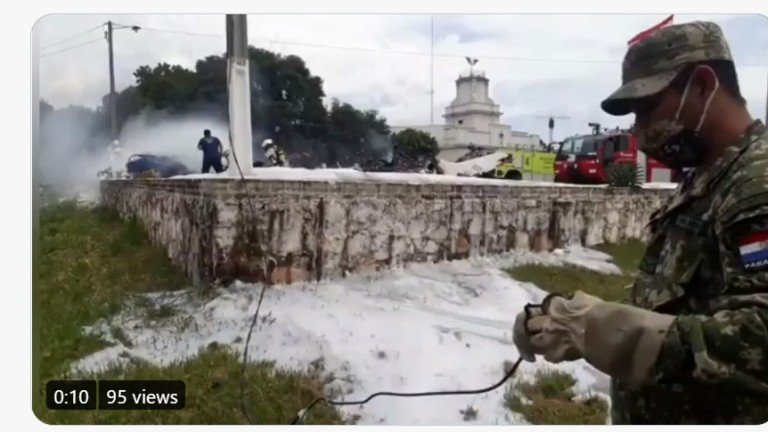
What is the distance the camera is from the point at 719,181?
98 cm

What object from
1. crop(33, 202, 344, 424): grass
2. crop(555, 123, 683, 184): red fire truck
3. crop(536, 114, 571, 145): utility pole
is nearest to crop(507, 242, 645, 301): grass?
crop(555, 123, 683, 184): red fire truck

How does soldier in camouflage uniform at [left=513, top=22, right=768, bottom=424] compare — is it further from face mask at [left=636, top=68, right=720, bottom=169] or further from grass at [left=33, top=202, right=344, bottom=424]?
grass at [left=33, top=202, right=344, bottom=424]

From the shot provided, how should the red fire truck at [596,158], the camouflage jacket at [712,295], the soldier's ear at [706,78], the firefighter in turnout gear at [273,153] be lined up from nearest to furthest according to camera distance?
the camouflage jacket at [712,295] → the soldier's ear at [706,78] → the red fire truck at [596,158] → the firefighter in turnout gear at [273,153]

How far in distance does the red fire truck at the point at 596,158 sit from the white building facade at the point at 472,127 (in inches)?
3.4

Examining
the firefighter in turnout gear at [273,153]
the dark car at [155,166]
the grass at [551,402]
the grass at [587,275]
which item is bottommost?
the grass at [551,402]

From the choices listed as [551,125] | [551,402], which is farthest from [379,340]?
[551,125]

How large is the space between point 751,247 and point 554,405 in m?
0.90

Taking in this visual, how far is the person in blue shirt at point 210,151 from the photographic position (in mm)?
1645

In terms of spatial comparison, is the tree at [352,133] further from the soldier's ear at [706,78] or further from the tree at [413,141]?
the soldier's ear at [706,78]

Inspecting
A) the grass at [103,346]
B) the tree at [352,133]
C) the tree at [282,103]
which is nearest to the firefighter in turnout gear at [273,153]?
the tree at [282,103]

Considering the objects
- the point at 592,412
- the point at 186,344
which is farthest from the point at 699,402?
the point at 186,344

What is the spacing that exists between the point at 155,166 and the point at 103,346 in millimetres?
452

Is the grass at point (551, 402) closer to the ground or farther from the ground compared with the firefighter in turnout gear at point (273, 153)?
closer to the ground

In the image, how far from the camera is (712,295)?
96 centimetres
